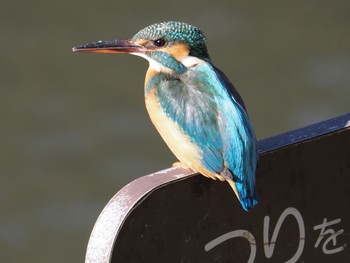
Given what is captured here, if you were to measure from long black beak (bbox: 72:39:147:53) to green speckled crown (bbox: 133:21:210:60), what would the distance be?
0.10 ft

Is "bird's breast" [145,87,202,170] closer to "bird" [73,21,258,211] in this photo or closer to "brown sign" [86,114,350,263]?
"bird" [73,21,258,211]

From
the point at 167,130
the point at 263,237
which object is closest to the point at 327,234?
the point at 263,237

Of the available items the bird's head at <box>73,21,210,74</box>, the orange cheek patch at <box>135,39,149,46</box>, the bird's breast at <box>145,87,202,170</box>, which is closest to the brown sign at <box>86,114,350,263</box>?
the bird's breast at <box>145,87,202,170</box>

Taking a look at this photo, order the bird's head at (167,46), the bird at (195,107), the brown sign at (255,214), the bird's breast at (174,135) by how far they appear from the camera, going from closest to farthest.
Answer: the brown sign at (255,214)
the bird at (195,107)
the bird's breast at (174,135)
the bird's head at (167,46)

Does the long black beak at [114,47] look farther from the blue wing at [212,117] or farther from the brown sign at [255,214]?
the brown sign at [255,214]

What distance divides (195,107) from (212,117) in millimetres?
56

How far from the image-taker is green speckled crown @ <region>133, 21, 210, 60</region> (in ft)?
9.14

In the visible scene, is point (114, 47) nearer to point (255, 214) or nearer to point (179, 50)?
point (179, 50)

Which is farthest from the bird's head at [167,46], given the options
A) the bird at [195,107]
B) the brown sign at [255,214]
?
the brown sign at [255,214]

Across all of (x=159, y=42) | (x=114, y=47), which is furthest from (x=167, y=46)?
(x=114, y=47)

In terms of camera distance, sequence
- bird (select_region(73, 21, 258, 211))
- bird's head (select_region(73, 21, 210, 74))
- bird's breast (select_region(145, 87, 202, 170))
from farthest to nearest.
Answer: bird's head (select_region(73, 21, 210, 74)), bird's breast (select_region(145, 87, 202, 170)), bird (select_region(73, 21, 258, 211))

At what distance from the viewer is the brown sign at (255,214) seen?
2086 millimetres

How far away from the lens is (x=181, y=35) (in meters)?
2.79

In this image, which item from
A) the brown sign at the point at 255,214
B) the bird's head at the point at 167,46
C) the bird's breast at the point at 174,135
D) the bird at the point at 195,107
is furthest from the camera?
the bird's head at the point at 167,46
